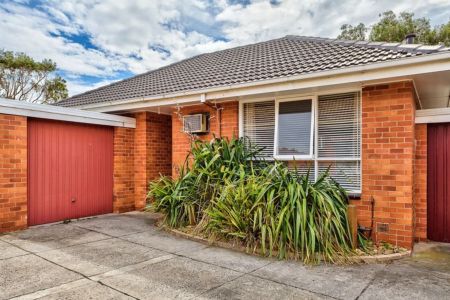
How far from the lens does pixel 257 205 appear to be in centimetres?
483

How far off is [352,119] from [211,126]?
10.9 feet

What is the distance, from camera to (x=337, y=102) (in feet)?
19.0

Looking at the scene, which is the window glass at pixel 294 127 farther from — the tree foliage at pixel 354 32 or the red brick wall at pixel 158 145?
the tree foliage at pixel 354 32

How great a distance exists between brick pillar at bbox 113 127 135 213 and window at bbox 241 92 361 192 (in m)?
4.10

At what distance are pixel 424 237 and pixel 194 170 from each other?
4.83m

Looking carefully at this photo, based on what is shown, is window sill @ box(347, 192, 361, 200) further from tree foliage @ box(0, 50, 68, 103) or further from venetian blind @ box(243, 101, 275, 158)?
tree foliage @ box(0, 50, 68, 103)

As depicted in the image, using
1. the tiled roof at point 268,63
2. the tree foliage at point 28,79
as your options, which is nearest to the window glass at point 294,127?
the tiled roof at point 268,63

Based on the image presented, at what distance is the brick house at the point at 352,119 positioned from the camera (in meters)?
4.98

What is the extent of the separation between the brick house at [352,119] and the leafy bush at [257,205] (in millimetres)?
613

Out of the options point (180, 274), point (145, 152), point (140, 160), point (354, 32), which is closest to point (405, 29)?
point (354, 32)

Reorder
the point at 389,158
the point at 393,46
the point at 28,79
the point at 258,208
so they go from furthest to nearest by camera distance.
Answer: the point at 28,79 → the point at 393,46 → the point at 389,158 → the point at 258,208

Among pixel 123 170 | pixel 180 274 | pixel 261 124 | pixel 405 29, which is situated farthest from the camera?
pixel 405 29

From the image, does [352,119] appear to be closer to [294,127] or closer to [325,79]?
[325,79]

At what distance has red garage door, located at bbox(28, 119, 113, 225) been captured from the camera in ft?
20.8
